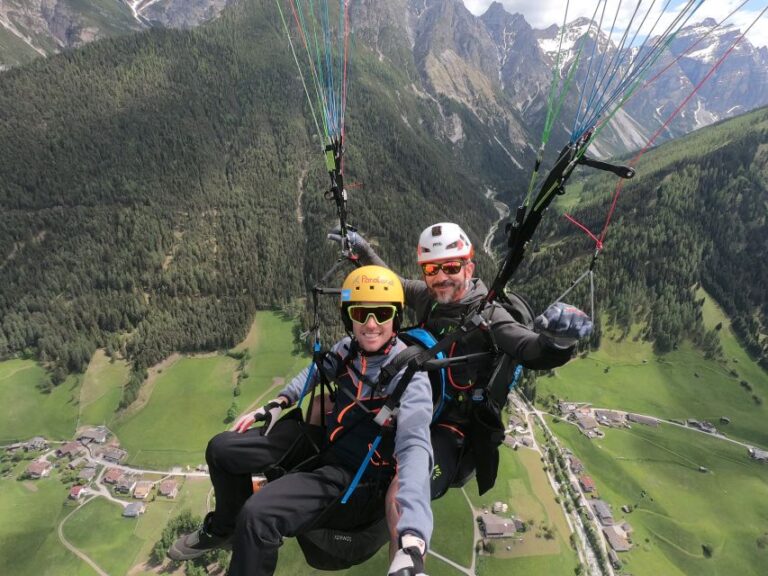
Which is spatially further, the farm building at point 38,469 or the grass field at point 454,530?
the farm building at point 38,469

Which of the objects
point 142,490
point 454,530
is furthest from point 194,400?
point 454,530

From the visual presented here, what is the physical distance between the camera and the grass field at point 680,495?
158ft

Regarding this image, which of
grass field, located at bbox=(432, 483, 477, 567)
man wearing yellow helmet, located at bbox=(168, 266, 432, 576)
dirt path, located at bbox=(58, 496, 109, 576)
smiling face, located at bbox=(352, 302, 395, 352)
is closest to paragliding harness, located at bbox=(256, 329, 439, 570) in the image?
man wearing yellow helmet, located at bbox=(168, 266, 432, 576)

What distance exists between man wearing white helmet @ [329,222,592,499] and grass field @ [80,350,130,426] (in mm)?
75633

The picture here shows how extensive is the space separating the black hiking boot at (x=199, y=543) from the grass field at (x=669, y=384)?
7547 centimetres

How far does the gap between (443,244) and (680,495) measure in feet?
229

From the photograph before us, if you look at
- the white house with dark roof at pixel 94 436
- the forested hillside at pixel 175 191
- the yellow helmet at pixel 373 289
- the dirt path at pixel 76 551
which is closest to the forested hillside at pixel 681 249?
the forested hillside at pixel 175 191

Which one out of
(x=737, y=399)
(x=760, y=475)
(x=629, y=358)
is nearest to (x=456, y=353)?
(x=760, y=475)

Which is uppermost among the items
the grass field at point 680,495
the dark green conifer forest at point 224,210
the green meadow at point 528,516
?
the dark green conifer forest at point 224,210

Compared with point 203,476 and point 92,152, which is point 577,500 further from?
point 92,152

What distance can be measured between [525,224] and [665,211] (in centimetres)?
14121

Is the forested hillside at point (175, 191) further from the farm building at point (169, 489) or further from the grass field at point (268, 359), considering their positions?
the farm building at point (169, 489)

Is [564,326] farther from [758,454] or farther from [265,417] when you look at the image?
[758,454]

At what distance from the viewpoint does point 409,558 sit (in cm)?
413
